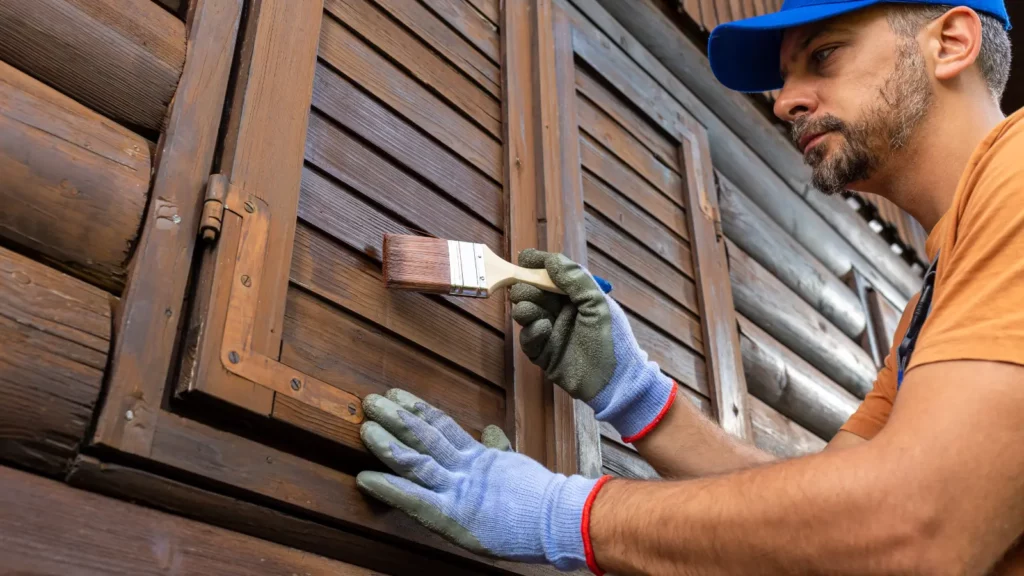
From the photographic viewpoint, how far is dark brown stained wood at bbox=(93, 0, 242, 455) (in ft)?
4.23

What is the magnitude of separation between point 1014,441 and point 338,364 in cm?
114

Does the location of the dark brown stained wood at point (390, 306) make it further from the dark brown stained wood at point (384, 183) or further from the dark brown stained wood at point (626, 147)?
the dark brown stained wood at point (626, 147)

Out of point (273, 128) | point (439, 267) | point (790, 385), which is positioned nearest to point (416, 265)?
point (439, 267)

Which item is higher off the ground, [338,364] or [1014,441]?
[338,364]

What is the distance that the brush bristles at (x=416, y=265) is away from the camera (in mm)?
1734

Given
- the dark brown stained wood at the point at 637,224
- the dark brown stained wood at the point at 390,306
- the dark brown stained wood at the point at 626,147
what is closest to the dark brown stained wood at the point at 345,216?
the dark brown stained wood at the point at 390,306

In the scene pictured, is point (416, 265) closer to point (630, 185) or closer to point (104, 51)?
point (104, 51)

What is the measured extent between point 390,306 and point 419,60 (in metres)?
0.77

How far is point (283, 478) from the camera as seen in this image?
4.80 ft

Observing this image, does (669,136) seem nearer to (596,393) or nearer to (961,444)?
(596,393)

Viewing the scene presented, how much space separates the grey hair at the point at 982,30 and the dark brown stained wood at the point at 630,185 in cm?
101

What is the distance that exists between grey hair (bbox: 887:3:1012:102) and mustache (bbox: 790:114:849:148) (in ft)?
0.87

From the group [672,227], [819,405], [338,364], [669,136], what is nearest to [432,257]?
[338,364]

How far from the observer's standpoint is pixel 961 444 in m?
1.26
